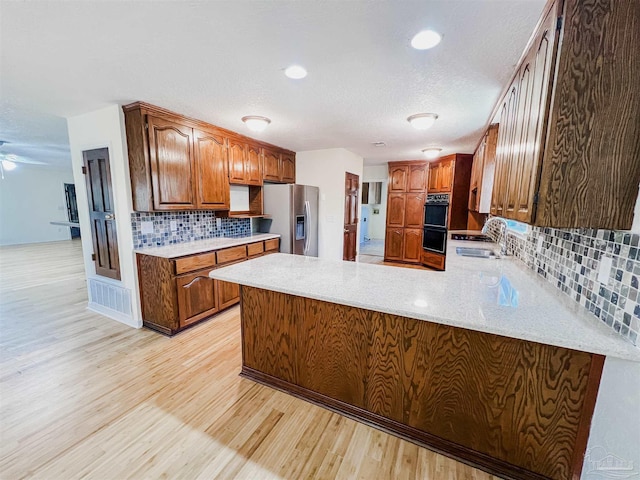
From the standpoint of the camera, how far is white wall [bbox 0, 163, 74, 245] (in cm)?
725

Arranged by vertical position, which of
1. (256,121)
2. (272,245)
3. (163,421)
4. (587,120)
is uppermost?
(256,121)

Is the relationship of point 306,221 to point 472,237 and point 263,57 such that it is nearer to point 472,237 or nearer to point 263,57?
point 472,237

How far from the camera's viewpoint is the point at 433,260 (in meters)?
5.28

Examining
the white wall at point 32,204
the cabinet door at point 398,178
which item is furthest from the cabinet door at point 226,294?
the white wall at point 32,204

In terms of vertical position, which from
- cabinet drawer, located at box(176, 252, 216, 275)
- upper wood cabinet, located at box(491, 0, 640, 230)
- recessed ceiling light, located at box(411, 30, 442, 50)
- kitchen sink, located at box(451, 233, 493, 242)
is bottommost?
cabinet drawer, located at box(176, 252, 216, 275)

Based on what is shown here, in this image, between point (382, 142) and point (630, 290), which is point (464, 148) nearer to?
point (382, 142)

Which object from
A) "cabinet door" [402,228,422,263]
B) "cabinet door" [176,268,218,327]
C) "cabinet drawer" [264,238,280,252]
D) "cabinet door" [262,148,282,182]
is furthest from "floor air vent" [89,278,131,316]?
"cabinet door" [402,228,422,263]

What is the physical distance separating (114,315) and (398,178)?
17.9 ft

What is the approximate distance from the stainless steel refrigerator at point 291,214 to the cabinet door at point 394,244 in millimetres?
2359

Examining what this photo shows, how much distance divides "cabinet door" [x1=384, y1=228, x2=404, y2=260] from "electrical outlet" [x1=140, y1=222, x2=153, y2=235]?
471 cm

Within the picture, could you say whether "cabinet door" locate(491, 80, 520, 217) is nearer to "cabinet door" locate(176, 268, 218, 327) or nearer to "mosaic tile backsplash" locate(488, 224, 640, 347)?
"mosaic tile backsplash" locate(488, 224, 640, 347)

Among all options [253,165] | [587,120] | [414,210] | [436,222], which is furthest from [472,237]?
[253,165]

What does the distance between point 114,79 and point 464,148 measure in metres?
4.64

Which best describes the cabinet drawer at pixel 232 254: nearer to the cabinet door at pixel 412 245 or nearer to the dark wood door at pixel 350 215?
the dark wood door at pixel 350 215
